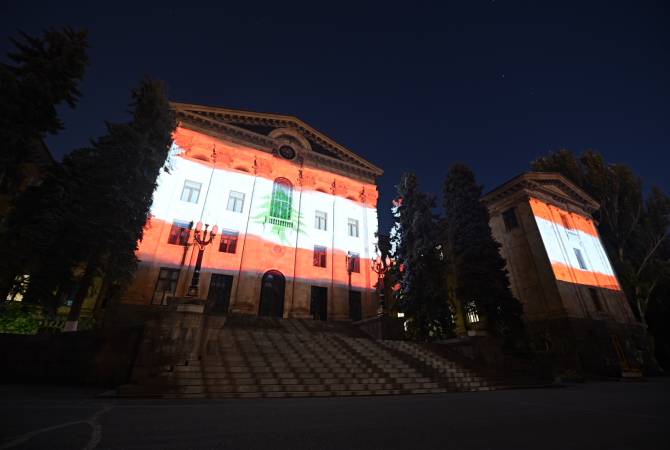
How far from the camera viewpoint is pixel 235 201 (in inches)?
827

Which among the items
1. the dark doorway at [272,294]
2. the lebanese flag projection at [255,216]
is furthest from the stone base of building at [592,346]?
the dark doorway at [272,294]

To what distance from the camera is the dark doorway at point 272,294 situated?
1916 centimetres

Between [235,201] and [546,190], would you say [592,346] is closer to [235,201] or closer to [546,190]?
[546,190]

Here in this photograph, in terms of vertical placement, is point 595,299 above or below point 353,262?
below

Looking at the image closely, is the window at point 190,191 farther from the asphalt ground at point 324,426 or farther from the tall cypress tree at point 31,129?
the asphalt ground at point 324,426

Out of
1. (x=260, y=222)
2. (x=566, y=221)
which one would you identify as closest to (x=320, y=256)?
(x=260, y=222)

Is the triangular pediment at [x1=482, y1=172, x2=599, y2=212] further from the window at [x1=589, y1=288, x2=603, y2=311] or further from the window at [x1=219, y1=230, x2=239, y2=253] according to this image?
the window at [x1=219, y1=230, x2=239, y2=253]

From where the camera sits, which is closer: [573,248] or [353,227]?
[573,248]

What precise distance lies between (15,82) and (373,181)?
2330 cm

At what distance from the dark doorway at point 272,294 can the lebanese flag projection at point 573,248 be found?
67.7 ft

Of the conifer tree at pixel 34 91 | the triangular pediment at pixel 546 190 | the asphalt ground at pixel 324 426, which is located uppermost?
the triangular pediment at pixel 546 190

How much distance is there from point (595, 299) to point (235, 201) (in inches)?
1173

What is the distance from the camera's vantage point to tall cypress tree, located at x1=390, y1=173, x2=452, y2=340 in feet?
52.5

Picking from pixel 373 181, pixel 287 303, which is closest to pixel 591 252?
pixel 373 181
